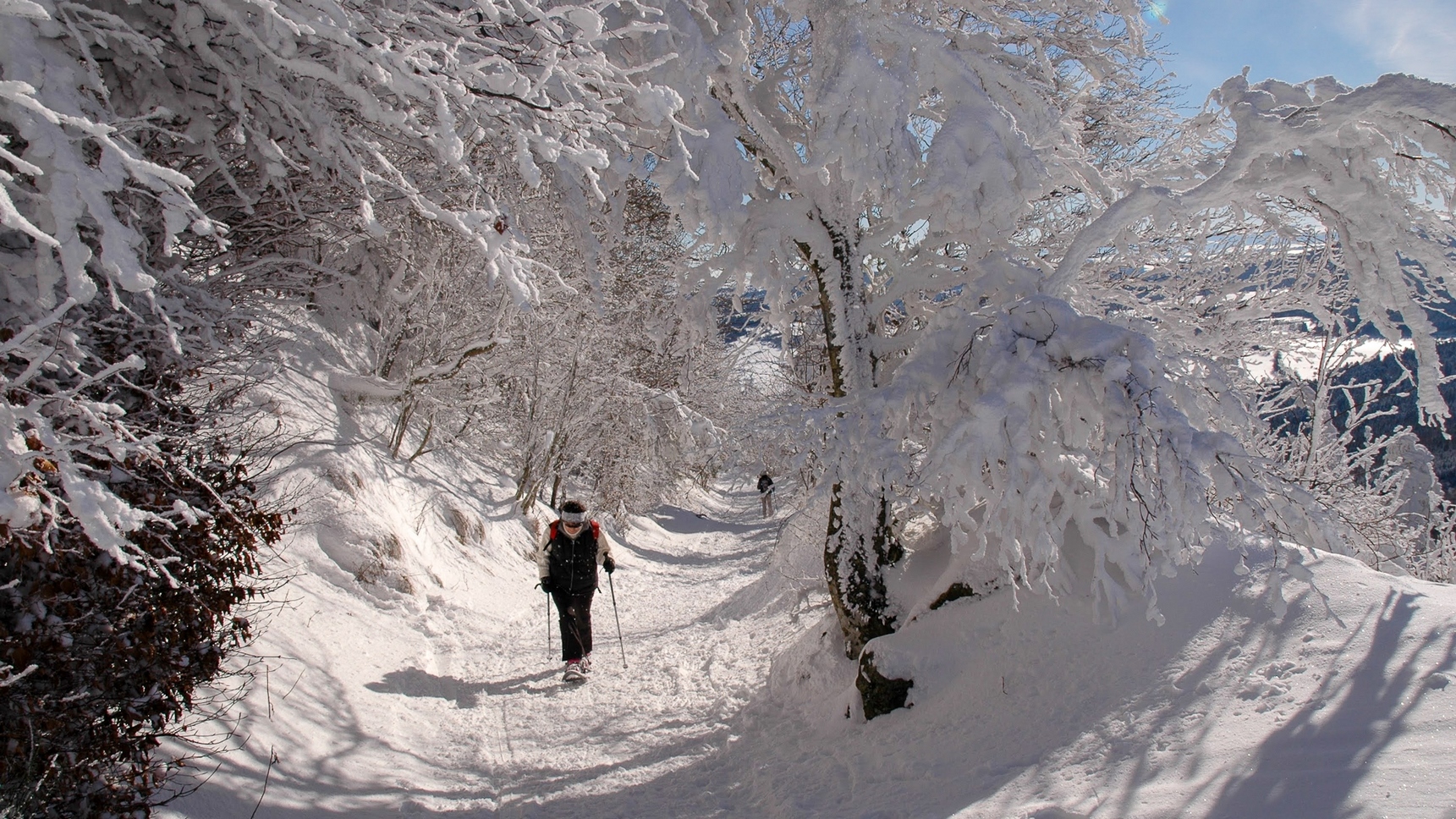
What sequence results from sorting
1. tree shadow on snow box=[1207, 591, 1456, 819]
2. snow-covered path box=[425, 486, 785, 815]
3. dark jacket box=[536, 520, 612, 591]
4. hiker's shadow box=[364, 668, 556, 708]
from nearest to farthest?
1. tree shadow on snow box=[1207, 591, 1456, 819]
2. snow-covered path box=[425, 486, 785, 815]
3. hiker's shadow box=[364, 668, 556, 708]
4. dark jacket box=[536, 520, 612, 591]

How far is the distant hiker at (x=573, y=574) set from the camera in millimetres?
7125

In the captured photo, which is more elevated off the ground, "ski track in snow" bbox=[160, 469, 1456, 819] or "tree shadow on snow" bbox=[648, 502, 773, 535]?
"tree shadow on snow" bbox=[648, 502, 773, 535]

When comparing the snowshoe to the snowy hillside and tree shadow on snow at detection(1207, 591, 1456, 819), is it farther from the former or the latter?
tree shadow on snow at detection(1207, 591, 1456, 819)

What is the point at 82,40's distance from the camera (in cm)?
227

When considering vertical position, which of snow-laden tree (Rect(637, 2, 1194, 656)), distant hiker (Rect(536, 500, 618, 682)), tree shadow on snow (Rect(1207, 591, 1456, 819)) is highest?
snow-laden tree (Rect(637, 2, 1194, 656))

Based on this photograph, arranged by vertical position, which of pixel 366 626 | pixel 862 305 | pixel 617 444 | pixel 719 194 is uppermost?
pixel 617 444

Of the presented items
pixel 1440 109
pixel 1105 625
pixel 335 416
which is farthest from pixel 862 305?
pixel 335 416

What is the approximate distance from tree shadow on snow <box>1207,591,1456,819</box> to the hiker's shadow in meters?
5.51

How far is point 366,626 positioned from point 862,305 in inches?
→ 213

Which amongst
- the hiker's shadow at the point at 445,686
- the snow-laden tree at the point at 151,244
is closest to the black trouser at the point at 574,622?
the hiker's shadow at the point at 445,686

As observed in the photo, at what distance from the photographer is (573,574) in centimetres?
739

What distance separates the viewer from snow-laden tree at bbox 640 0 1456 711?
3.60 m

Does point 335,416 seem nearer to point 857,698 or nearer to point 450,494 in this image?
point 450,494

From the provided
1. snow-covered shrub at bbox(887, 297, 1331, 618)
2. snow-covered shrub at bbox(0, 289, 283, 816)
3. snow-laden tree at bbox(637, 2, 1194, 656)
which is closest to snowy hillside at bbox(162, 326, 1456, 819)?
snow-covered shrub at bbox(887, 297, 1331, 618)
